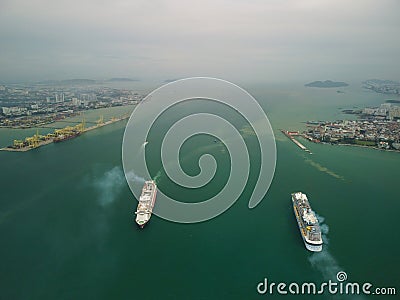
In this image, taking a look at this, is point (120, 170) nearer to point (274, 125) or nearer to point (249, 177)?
point (249, 177)

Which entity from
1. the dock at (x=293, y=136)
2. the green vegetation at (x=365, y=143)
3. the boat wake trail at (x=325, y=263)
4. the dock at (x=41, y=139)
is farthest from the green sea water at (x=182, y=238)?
the green vegetation at (x=365, y=143)

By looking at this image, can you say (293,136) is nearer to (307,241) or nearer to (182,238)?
(307,241)

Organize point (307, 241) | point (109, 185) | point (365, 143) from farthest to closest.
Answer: point (365, 143) → point (109, 185) → point (307, 241)

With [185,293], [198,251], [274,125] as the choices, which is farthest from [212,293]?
[274,125]

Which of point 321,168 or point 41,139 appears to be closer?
point 321,168

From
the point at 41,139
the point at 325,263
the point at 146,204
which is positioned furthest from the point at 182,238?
the point at 41,139

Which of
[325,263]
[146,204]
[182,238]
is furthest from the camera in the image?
[146,204]

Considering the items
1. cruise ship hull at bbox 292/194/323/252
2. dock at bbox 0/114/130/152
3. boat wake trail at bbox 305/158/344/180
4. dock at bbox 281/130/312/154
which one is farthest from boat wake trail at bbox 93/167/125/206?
dock at bbox 281/130/312/154

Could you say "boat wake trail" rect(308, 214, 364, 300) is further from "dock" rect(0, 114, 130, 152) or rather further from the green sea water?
"dock" rect(0, 114, 130, 152)

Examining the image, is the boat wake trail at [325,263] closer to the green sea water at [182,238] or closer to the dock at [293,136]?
the green sea water at [182,238]
